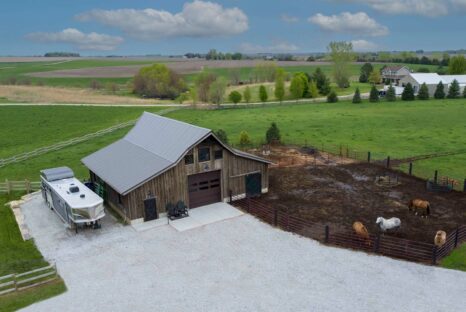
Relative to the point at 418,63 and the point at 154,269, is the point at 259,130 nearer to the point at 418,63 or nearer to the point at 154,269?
the point at 154,269

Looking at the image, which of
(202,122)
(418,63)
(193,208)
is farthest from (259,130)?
(418,63)

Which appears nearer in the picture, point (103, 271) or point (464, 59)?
point (103, 271)

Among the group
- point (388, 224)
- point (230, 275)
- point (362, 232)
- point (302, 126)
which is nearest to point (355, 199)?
point (388, 224)

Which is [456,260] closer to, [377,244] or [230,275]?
[377,244]

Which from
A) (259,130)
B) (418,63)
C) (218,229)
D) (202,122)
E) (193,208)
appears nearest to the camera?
(218,229)

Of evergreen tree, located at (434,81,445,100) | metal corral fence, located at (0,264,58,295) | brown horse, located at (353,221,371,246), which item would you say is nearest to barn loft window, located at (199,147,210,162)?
brown horse, located at (353,221,371,246)

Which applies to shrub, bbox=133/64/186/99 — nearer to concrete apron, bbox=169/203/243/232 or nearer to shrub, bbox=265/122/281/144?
shrub, bbox=265/122/281/144
